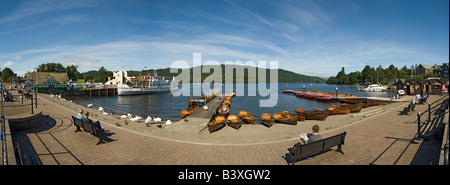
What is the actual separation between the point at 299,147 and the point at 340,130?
6.41m

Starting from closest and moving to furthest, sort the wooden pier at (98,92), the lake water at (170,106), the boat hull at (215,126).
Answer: the boat hull at (215,126)
the lake water at (170,106)
the wooden pier at (98,92)

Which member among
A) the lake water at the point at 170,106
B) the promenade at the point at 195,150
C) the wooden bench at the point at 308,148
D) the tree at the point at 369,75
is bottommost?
the lake water at the point at 170,106

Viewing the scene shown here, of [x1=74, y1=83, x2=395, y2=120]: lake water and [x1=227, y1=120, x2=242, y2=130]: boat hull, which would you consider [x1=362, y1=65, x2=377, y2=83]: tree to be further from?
[x1=227, y1=120, x2=242, y2=130]: boat hull

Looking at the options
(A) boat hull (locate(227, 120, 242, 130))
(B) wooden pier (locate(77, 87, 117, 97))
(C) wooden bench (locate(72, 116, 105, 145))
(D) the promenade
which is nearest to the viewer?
(D) the promenade

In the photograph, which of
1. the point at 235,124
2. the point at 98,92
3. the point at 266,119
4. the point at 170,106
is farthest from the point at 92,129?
the point at 98,92

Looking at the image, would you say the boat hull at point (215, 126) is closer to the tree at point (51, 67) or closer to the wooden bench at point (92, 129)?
the wooden bench at point (92, 129)

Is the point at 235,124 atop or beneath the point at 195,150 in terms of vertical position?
beneath

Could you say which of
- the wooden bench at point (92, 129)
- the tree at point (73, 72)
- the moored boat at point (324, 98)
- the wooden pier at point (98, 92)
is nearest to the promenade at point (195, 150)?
the wooden bench at point (92, 129)

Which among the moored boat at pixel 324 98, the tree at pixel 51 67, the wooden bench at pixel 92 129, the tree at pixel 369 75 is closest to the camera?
the wooden bench at pixel 92 129

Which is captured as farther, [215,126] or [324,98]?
[324,98]

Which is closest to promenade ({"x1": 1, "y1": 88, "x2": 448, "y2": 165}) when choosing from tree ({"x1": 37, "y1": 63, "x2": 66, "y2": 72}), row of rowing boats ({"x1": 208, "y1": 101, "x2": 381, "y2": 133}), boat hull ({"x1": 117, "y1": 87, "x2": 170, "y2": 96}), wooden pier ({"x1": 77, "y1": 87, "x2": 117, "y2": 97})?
row of rowing boats ({"x1": 208, "y1": 101, "x2": 381, "y2": 133})

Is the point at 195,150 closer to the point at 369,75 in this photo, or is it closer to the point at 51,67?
the point at 51,67
